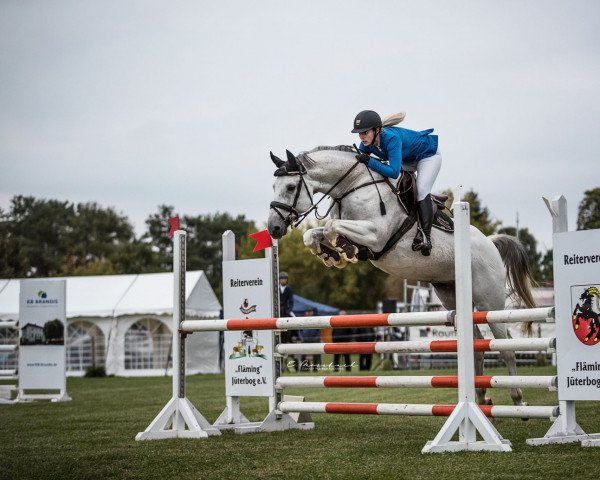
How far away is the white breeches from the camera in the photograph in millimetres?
6160

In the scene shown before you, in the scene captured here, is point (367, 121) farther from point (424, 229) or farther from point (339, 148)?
point (424, 229)

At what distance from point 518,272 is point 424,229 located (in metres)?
1.45

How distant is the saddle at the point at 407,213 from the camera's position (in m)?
6.04

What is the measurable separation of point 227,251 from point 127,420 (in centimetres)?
216

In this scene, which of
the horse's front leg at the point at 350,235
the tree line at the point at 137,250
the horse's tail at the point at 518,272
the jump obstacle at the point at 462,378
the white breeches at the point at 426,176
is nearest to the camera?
the jump obstacle at the point at 462,378

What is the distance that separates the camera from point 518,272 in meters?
7.07

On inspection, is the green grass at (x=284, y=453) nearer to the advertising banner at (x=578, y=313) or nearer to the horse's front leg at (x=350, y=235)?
the advertising banner at (x=578, y=313)

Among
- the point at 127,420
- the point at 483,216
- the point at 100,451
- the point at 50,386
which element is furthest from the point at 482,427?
the point at 483,216

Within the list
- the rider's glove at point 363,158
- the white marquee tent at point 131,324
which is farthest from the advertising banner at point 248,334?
the white marquee tent at point 131,324

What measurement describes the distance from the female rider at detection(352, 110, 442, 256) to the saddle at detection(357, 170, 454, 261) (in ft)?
0.17

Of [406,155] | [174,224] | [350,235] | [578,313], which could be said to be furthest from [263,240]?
[578,313]

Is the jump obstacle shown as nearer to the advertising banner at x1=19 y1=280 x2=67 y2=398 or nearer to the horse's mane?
the horse's mane

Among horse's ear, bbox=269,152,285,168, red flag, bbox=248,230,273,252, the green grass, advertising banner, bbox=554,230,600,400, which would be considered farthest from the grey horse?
advertising banner, bbox=554,230,600,400

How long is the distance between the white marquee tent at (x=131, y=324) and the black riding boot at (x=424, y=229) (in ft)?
47.7
